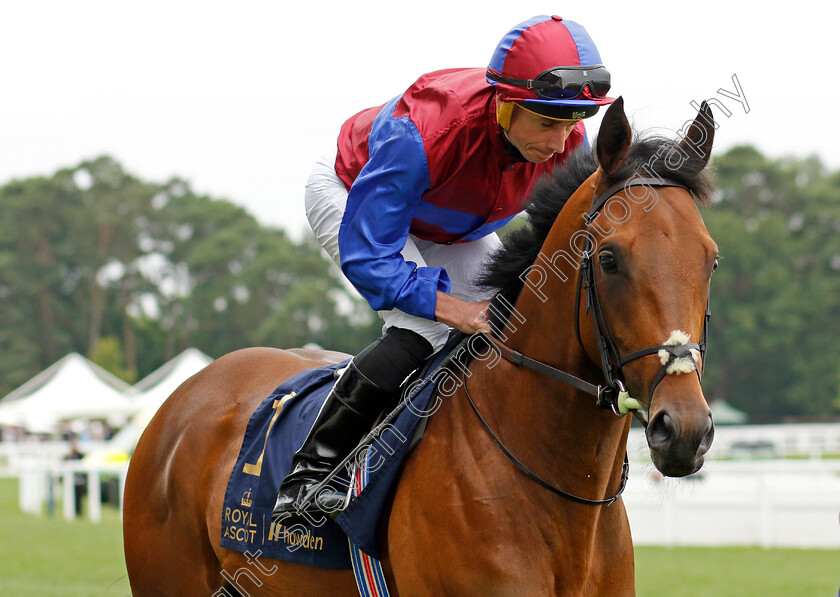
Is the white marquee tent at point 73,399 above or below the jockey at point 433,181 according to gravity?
below

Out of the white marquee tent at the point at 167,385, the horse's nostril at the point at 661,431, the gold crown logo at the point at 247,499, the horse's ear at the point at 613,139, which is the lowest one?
the white marquee tent at the point at 167,385

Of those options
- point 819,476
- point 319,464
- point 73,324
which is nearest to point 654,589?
point 319,464

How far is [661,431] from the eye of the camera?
2416 mm

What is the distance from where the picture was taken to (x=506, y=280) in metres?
3.32

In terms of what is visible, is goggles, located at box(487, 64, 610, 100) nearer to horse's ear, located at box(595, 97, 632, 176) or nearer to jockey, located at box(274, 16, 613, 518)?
jockey, located at box(274, 16, 613, 518)

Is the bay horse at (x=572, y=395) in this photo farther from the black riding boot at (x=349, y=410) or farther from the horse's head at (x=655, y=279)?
the black riding boot at (x=349, y=410)

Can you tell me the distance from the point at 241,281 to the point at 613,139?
6564 cm

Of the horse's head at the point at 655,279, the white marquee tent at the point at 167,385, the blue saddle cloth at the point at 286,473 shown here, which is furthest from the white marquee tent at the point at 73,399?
the horse's head at the point at 655,279

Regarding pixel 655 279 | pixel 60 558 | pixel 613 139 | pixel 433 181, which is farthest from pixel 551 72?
pixel 60 558

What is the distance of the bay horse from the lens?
8.34 ft

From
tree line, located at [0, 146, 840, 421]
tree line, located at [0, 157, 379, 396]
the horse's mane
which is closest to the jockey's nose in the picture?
the horse's mane

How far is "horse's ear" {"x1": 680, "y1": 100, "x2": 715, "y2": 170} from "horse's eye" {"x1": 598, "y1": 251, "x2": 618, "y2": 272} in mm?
503

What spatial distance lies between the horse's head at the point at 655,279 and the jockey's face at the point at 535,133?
46 centimetres

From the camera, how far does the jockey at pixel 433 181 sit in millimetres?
3223
